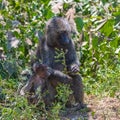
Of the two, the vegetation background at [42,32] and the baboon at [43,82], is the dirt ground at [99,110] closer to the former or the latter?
the vegetation background at [42,32]

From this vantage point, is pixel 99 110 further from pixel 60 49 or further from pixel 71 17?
pixel 71 17

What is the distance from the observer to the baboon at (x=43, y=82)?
649 cm

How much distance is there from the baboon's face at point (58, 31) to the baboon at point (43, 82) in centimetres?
41

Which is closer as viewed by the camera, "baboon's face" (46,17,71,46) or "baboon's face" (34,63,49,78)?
"baboon's face" (34,63,49,78)

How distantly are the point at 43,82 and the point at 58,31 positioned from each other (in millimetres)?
692

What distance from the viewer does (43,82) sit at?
262 inches

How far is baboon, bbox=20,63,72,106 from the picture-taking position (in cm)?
649

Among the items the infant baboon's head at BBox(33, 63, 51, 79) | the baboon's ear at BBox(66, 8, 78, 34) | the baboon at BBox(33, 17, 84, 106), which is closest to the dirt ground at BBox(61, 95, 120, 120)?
the baboon at BBox(33, 17, 84, 106)

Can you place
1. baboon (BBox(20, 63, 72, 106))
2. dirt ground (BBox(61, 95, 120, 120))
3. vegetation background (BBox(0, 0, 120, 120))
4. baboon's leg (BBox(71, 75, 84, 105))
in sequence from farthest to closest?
1. baboon's leg (BBox(71, 75, 84, 105))
2. baboon (BBox(20, 63, 72, 106))
3. dirt ground (BBox(61, 95, 120, 120))
4. vegetation background (BBox(0, 0, 120, 120))

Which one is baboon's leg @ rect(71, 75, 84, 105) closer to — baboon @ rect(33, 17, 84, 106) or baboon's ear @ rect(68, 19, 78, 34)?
baboon @ rect(33, 17, 84, 106)

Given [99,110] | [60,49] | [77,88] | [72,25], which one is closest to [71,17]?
[72,25]

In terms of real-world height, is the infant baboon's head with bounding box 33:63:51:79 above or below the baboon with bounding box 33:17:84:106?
below

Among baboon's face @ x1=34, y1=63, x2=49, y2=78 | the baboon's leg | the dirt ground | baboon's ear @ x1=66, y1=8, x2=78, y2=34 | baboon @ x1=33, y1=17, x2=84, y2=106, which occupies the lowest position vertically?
the dirt ground

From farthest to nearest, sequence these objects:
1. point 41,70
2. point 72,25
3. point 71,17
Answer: point 72,25, point 41,70, point 71,17
